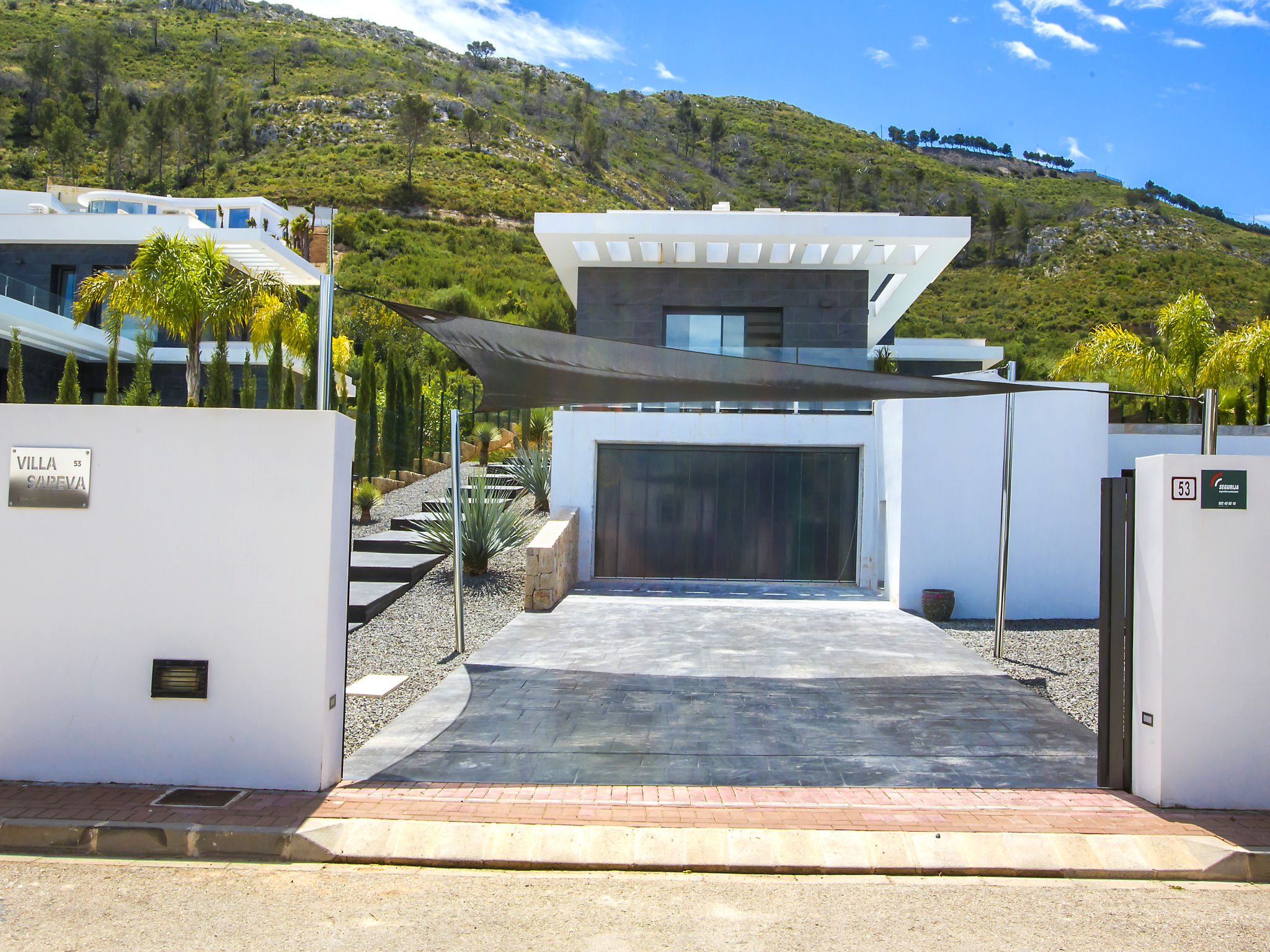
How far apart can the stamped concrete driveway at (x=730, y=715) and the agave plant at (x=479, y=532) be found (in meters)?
2.16

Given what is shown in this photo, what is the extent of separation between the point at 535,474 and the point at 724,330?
446cm

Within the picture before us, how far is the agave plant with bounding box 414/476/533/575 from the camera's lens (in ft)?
39.9

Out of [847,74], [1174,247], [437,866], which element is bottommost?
[437,866]

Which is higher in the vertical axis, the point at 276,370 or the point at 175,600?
the point at 276,370

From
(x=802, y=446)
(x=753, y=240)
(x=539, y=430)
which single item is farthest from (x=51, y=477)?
(x=539, y=430)

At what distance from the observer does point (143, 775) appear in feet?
15.9

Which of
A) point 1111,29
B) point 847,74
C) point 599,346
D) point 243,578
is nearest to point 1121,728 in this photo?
point 599,346

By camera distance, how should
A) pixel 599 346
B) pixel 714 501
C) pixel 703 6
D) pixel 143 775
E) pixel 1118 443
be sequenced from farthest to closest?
pixel 703 6
pixel 714 501
pixel 1118 443
pixel 599 346
pixel 143 775

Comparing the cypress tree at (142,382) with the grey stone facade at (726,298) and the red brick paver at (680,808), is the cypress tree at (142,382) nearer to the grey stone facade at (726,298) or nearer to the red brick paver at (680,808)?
the grey stone facade at (726,298)

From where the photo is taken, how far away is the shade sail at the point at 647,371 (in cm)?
664

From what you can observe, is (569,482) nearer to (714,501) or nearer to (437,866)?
(714,501)

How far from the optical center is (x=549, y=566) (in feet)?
36.9

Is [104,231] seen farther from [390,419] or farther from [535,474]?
[535,474]

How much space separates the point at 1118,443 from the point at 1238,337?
6.33 m
